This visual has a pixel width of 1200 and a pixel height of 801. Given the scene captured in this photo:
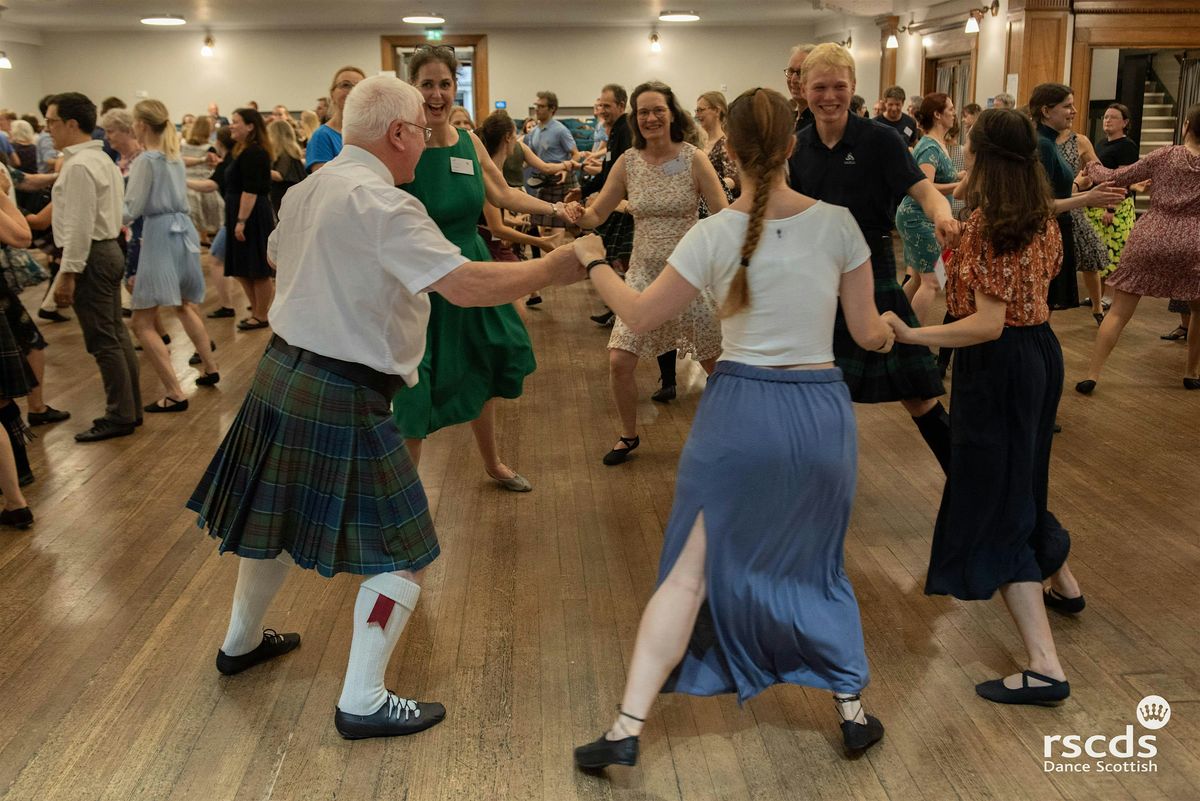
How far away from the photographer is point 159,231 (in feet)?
18.2

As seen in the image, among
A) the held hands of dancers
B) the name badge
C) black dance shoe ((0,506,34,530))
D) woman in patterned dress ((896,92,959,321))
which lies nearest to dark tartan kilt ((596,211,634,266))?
the name badge

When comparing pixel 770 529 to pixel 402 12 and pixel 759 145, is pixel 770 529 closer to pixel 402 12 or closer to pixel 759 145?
pixel 759 145

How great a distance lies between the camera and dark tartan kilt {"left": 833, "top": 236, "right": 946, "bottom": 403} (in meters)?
3.48

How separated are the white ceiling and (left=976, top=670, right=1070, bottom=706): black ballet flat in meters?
13.7

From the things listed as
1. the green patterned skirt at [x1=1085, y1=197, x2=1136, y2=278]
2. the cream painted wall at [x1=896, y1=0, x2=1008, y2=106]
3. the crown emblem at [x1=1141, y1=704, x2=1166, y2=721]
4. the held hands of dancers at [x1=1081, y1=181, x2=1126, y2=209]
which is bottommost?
the crown emblem at [x1=1141, y1=704, x2=1166, y2=721]

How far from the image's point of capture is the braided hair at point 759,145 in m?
2.20

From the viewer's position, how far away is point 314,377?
2.39 m

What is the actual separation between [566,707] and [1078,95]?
10.4 meters

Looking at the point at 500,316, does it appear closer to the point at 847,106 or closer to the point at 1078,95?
the point at 847,106

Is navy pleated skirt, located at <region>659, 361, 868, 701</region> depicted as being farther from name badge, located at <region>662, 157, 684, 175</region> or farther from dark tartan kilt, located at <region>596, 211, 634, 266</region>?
dark tartan kilt, located at <region>596, 211, 634, 266</region>

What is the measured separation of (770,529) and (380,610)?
87 centimetres

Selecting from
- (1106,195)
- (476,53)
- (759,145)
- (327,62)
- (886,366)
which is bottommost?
(886,366)

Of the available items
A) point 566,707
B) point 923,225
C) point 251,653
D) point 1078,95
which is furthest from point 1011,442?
point 1078,95

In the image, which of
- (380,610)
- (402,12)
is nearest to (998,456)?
(380,610)
